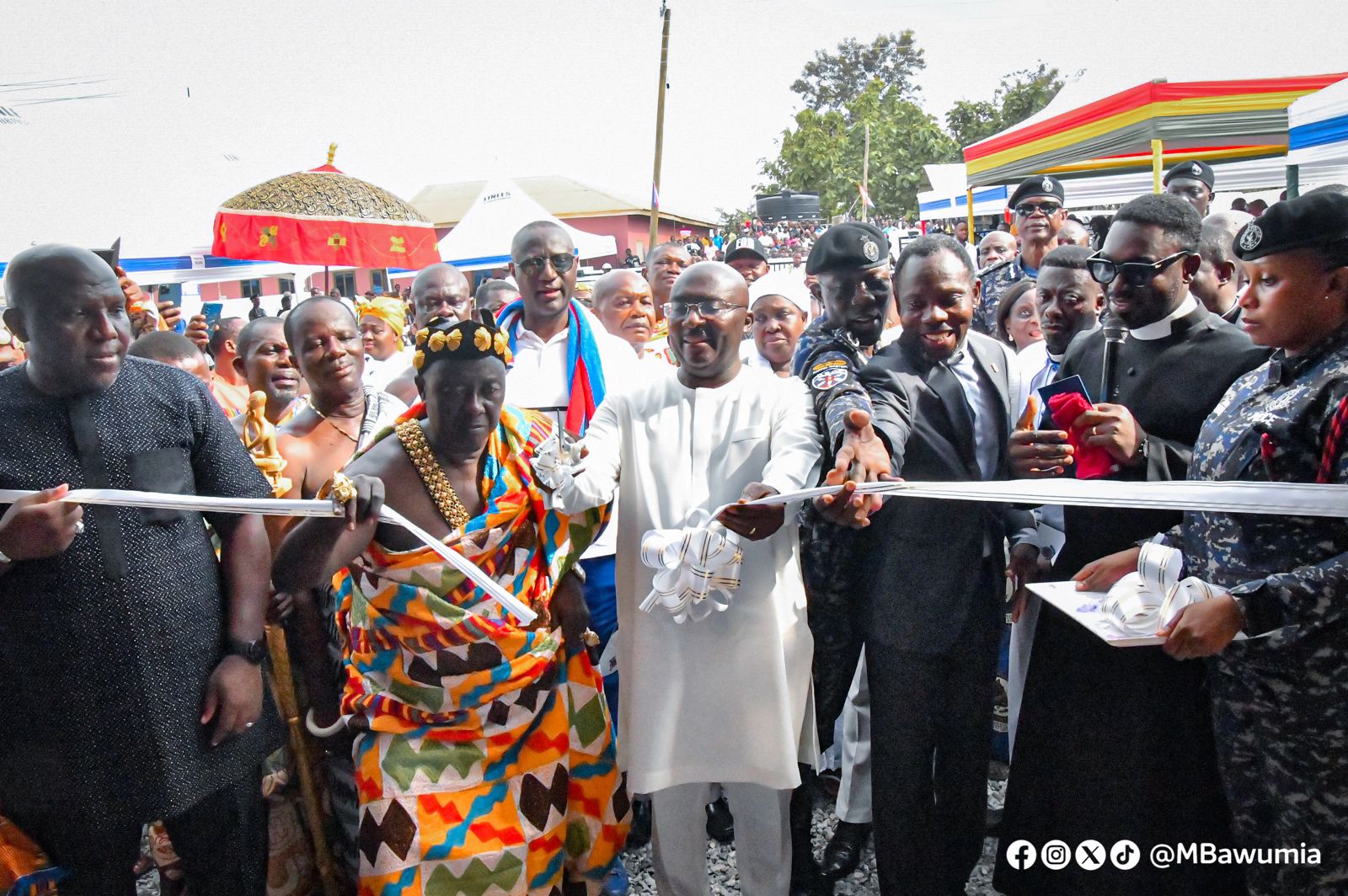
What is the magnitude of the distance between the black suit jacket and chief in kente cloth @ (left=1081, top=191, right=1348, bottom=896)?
0.72m

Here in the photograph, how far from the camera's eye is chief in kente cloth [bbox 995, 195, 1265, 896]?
2.98m

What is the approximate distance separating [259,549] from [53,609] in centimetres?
56

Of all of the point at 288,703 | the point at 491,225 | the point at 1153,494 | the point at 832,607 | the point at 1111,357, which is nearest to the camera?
the point at 1153,494

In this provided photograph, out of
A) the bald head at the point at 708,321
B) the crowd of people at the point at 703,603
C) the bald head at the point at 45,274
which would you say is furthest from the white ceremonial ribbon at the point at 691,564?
the bald head at the point at 45,274

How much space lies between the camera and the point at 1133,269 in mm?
3023

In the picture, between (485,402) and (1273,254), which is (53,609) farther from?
(1273,254)

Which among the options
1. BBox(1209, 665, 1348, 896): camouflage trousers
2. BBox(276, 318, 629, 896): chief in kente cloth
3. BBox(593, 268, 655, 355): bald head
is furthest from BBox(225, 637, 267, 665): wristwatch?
BBox(593, 268, 655, 355): bald head

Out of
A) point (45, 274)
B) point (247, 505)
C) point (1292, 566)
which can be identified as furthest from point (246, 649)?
point (1292, 566)

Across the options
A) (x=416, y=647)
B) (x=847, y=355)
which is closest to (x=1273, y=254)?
(x=847, y=355)

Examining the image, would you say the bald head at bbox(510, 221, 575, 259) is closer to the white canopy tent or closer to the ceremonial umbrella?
the ceremonial umbrella

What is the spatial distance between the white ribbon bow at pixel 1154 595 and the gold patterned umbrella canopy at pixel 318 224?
1112cm

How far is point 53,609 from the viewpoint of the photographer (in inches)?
103

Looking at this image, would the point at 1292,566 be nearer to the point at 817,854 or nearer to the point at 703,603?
the point at 703,603

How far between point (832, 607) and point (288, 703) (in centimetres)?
200
